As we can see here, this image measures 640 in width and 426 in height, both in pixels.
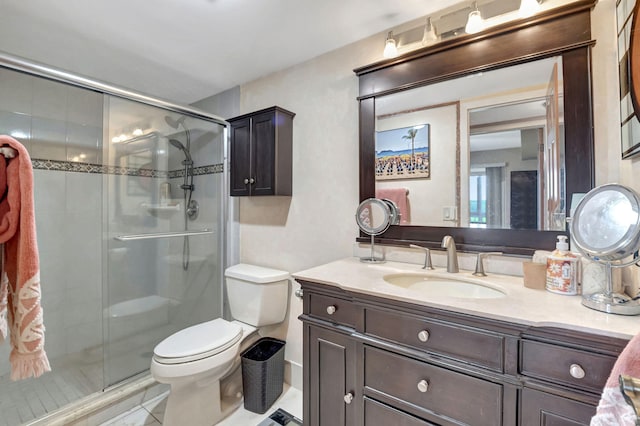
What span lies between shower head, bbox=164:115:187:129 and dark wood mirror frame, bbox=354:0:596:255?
1430mm

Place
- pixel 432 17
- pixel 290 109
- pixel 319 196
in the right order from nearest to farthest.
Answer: pixel 432 17 < pixel 319 196 < pixel 290 109

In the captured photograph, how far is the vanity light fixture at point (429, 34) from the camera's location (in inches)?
55.9

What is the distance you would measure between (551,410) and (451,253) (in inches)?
24.9

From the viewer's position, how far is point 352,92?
1.70 meters

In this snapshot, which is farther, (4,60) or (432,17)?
(432,17)

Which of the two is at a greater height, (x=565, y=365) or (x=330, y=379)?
(x=565, y=365)

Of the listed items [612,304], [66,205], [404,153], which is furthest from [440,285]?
[66,205]

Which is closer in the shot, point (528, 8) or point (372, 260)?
point (528, 8)

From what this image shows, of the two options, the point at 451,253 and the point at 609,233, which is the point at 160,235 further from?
the point at 609,233

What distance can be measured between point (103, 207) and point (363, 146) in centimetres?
181

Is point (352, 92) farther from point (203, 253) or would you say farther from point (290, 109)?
point (203, 253)

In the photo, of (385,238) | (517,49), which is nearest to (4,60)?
(385,238)

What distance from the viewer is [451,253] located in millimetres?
1288

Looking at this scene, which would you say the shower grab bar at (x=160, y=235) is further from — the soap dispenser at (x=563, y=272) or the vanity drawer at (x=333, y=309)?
the soap dispenser at (x=563, y=272)
